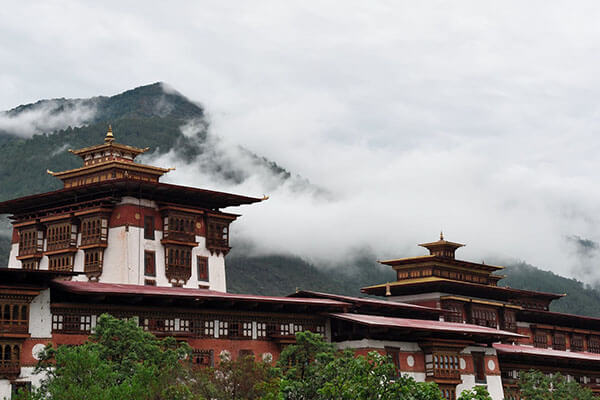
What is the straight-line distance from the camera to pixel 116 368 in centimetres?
3944

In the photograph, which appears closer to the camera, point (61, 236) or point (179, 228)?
point (61, 236)

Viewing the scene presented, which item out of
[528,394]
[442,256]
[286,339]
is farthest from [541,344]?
[286,339]

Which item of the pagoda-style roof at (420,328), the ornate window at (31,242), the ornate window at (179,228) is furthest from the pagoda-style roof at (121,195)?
the pagoda-style roof at (420,328)

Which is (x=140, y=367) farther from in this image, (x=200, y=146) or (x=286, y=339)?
(x=200, y=146)

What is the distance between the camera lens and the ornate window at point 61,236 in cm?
6388

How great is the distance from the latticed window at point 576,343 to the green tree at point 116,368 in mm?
58638

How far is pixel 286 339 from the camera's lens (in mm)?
52562

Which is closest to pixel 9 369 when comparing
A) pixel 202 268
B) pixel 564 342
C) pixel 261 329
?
pixel 261 329

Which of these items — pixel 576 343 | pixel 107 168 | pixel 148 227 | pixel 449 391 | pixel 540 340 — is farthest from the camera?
pixel 576 343

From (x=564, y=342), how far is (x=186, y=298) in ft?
182

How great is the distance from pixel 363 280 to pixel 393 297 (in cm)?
10736

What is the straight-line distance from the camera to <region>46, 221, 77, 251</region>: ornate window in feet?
210

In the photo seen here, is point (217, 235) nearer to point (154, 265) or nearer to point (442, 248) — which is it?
point (154, 265)

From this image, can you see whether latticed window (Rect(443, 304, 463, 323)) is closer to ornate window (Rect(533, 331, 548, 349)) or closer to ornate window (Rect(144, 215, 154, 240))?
ornate window (Rect(533, 331, 548, 349))
